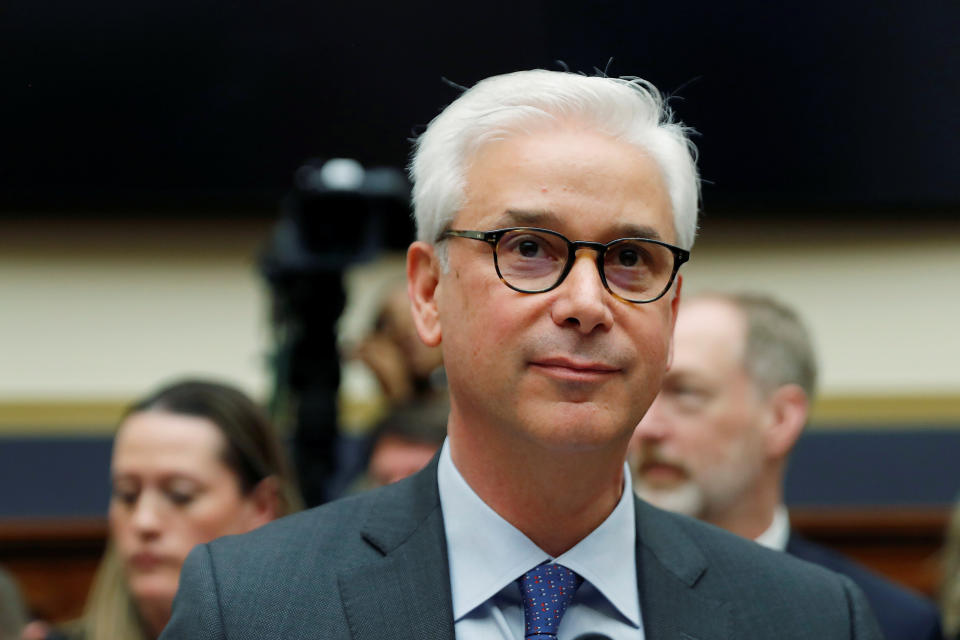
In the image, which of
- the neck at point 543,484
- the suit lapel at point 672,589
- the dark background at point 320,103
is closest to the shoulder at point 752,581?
the suit lapel at point 672,589

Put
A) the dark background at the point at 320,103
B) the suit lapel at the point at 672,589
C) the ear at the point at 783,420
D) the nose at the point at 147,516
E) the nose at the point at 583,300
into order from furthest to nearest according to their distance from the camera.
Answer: the dark background at the point at 320,103, the ear at the point at 783,420, the nose at the point at 147,516, the suit lapel at the point at 672,589, the nose at the point at 583,300

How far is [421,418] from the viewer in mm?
3111

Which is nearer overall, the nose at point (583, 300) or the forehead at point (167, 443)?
the nose at point (583, 300)

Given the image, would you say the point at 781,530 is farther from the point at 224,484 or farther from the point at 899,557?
the point at 899,557

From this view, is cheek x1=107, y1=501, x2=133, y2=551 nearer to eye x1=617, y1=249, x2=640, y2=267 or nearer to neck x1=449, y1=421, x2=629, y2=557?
neck x1=449, y1=421, x2=629, y2=557

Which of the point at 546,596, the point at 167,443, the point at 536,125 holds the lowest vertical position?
the point at 167,443

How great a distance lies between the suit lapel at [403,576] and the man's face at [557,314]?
0.15 m

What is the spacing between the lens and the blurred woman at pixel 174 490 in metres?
2.31

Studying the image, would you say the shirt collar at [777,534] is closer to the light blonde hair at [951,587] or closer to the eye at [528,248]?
the light blonde hair at [951,587]

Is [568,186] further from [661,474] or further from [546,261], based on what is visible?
[661,474]

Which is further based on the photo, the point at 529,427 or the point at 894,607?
the point at 894,607

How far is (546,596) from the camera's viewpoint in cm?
151

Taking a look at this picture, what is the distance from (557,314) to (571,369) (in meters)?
0.07

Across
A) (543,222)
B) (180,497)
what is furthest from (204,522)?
(543,222)
